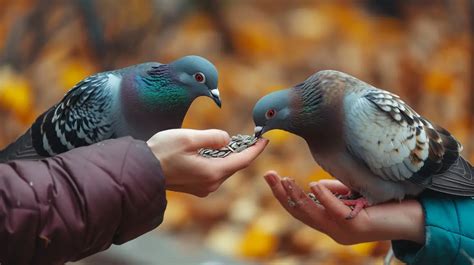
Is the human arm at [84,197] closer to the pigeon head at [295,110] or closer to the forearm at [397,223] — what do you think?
the pigeon head at [295,110]

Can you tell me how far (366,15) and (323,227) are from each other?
6.03m

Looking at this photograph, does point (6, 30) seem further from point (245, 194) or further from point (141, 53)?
point (245, 194)

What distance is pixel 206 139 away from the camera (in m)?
3.21

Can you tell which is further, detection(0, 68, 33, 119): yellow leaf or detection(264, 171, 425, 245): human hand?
detection(0, 68, 33, 119): yellow leaf

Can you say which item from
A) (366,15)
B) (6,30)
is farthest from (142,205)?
(366,15)

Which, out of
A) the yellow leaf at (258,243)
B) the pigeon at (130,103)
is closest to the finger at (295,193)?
the pigeon at (130,103)

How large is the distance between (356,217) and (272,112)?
556 millimetres

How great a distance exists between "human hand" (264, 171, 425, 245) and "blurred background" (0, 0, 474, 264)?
2170mm

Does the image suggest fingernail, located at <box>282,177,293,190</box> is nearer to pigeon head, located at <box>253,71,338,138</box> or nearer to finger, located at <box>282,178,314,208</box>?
finger, located at <box>282,178,314,208</box>

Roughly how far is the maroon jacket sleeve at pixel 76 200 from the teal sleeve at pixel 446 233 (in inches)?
46.6

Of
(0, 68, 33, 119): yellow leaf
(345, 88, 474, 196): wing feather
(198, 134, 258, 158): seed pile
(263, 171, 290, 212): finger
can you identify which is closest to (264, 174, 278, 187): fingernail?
(263, 171, 290, 212): finger

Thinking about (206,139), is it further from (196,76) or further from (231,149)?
(196,76)

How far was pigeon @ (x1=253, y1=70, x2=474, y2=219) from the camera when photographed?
137 inches

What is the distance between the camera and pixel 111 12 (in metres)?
7.76
